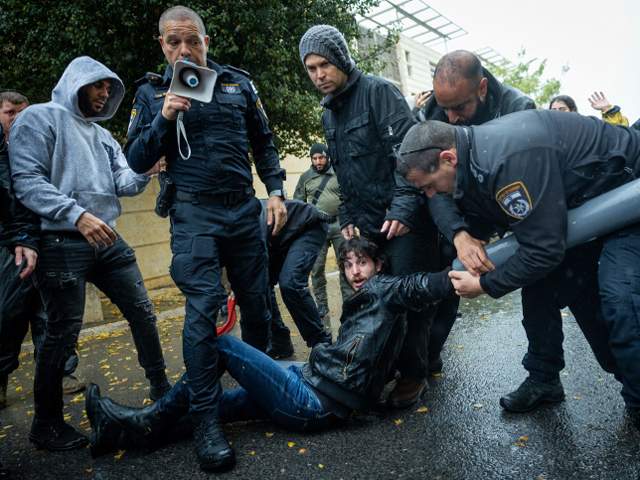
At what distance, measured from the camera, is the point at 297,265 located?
376cm

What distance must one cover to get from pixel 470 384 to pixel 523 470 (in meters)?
1.04

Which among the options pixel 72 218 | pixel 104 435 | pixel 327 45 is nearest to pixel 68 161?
pixel 72 218

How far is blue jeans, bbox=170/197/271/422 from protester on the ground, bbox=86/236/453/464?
109 millimetres

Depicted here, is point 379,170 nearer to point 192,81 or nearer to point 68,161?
point 192,81

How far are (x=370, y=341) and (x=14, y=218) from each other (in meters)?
2.05

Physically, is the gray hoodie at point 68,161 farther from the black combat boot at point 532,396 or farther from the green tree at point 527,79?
the green tree at point 527,79

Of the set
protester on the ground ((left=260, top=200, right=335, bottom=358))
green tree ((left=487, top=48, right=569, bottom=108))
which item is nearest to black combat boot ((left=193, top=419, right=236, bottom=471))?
protester on the ground ((left=260, top=200, right=335, bottom=358))

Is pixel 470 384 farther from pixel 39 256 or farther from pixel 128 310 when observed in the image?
pixel 39 256

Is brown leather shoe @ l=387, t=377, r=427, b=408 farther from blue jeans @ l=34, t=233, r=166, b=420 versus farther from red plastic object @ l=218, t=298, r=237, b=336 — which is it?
blue jeans @ l=34, t=233, r=166, b=420

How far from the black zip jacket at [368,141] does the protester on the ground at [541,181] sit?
64 cm

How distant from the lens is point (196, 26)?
278 centimetres

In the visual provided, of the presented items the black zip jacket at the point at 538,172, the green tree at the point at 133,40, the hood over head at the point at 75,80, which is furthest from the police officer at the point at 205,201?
the green tree at the point at 133,40

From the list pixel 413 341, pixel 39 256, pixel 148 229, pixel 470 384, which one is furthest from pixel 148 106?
pixel 148 229

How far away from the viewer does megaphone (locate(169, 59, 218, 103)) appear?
2471mm
